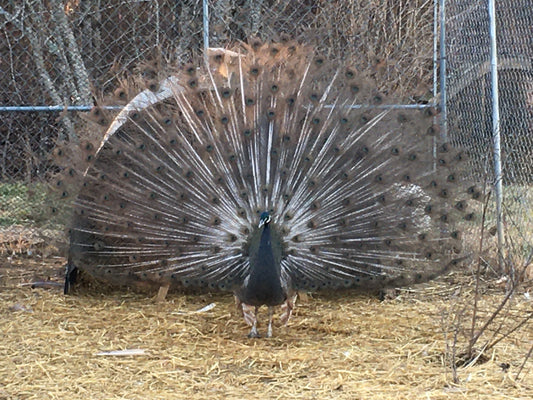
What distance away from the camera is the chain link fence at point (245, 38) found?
24.0 feet

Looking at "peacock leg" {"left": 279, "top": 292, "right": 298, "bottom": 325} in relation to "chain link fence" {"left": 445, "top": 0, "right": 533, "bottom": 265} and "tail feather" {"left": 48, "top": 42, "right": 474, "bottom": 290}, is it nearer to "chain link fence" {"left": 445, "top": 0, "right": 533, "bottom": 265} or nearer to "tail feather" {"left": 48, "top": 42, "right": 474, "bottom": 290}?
"tail feather" {"left": 48, "top": 42, "right": 474, "bottom": 290}

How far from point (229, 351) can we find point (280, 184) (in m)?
1.27

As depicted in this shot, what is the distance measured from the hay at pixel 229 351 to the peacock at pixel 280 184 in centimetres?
36

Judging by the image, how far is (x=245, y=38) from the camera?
887 cm

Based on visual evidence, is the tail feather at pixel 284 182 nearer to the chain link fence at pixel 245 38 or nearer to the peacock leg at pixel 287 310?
the peacock leg at pixel 287 310

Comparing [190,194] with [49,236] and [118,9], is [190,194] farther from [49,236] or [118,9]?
[118,9]

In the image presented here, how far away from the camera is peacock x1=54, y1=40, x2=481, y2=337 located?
5.60m

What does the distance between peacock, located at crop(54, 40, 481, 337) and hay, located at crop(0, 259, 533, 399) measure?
0.36 metres

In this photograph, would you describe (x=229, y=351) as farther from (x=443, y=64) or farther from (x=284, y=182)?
(x=443, y=64)

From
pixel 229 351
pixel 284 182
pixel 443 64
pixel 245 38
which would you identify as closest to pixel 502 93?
pixel 443 64

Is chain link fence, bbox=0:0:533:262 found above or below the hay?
above

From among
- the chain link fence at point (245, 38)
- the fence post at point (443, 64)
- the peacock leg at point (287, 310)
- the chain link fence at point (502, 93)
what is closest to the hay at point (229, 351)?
the peacock leg at point (287, 310)

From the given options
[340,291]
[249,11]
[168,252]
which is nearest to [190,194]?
[168,252]

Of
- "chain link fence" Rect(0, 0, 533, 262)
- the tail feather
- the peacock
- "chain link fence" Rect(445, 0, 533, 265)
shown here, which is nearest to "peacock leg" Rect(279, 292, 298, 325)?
the peacock
